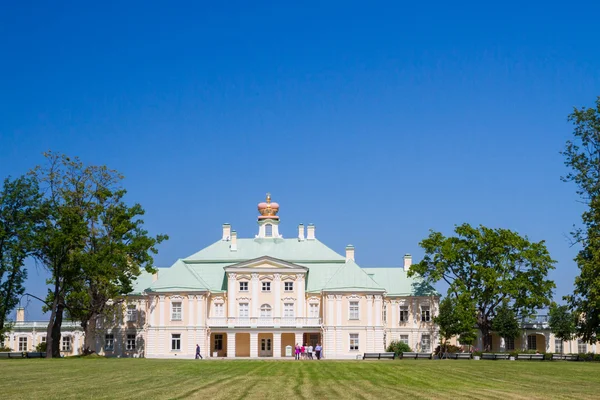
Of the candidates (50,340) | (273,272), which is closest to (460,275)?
(273,272)

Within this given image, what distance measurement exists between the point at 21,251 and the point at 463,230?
33161 millimetres

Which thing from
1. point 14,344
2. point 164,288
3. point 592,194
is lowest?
point 14,344

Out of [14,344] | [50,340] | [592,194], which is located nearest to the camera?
[592,194]

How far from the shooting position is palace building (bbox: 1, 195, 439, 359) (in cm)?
6688

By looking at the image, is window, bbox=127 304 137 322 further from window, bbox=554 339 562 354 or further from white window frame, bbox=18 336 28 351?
window, bbox=554 339 562 354

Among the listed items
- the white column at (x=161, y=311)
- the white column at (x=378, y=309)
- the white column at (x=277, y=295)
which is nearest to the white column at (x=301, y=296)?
the white column at (x=277, y=295)

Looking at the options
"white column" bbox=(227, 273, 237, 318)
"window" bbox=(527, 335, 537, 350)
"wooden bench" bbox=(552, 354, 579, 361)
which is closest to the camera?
"wooden bench" bbox=(552, 354, 579, 361)

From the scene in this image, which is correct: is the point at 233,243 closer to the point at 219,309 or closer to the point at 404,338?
the point at 219,309

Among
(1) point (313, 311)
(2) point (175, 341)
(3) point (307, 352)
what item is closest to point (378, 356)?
(3) point (307, 352)

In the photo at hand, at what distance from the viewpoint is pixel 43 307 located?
2309 inches

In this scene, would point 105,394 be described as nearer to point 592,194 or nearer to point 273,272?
point 592,194

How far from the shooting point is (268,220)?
76562 mm

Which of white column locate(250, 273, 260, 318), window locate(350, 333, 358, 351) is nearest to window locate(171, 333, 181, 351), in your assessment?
white column locate(250, 273, 260, 318)

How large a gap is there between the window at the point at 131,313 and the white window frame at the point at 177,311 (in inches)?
162
